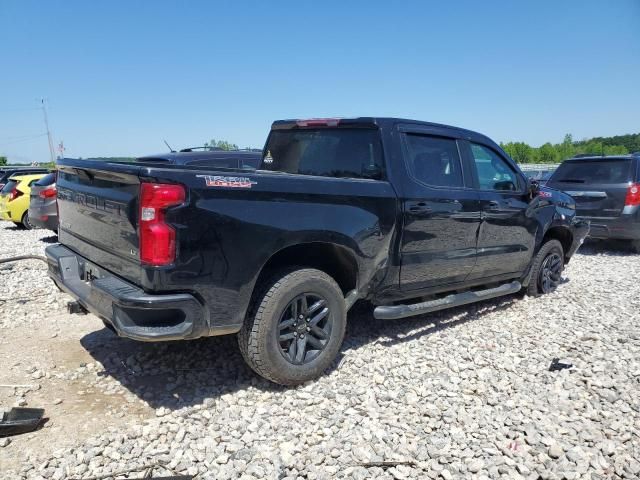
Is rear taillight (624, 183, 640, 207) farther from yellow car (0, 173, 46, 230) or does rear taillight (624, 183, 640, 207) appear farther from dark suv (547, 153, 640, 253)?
yellow car (0, 173, 46, 230)

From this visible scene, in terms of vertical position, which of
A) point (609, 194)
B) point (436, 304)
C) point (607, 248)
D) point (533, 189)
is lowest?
point (607, 248)

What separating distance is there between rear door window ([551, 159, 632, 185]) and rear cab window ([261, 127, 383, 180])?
6.60 metres

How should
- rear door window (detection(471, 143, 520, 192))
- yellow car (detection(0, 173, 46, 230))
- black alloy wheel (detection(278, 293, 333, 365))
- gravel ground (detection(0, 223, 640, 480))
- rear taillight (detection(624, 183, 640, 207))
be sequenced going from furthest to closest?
1. yellow car (detection(0, 173, 46, 230))
2. rear taillight (detection(624, 183, 640, 207))
3. rear door window (detection(471, 143, 520, 192))
4. black alloy wheel (detection(278, 293, 333, 365))
5. gravel ground (detection(0, 223, 640, 480))

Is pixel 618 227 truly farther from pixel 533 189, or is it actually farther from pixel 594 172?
pixel 533 189

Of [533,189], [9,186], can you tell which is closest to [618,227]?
[533,189]

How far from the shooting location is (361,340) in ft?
15.3

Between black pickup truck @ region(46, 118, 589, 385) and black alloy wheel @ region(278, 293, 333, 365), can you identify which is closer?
black pickup truck @ region(46, 118, 589, 385)

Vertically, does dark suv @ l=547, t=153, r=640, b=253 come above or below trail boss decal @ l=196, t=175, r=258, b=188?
below

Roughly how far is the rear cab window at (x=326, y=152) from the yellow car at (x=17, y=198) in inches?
376

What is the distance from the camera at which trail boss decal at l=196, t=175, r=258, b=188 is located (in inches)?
119

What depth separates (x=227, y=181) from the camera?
307 cm

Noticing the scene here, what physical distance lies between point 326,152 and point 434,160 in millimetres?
997

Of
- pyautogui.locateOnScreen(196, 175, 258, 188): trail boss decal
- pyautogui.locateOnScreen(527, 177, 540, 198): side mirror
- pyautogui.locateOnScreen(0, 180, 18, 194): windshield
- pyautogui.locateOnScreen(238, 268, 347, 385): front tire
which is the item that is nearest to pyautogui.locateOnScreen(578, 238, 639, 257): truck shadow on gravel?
pyautogui.locateOnScreen(527, 177, 540, 198): side mirror

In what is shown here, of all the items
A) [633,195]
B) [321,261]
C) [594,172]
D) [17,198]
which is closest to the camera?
[321,261]
